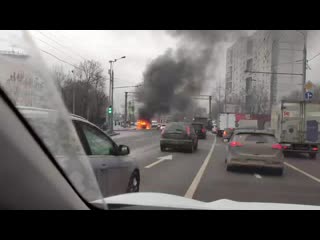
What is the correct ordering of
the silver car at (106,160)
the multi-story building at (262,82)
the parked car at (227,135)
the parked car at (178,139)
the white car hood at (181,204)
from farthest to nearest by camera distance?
the multi-story building at (262,82), the parked car at (178,139), the parked car at (227,135), the silver car at (106,160), the white car hood at (181,204)

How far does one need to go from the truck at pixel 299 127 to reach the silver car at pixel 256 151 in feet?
24.9

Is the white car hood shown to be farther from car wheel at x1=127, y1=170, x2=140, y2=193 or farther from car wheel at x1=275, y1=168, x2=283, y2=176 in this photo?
car wheel at x1=275, y1=168, x2=283, y2=176

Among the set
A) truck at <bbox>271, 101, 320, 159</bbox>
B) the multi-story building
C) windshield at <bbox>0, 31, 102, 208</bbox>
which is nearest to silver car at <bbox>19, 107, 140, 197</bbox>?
windshield at <bbox>0, 31, 102, 208</bbox>

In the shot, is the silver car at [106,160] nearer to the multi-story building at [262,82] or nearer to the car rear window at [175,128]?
the car rear window at [175,128]

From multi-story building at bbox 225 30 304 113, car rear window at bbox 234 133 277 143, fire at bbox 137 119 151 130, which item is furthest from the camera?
fire at bbox 137 119 151 130

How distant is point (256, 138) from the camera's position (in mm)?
11320

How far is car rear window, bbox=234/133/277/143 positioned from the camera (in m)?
11.2

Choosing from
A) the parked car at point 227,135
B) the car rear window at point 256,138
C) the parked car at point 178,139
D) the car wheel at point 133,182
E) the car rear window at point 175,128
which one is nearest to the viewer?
the car wheel at point 133,182

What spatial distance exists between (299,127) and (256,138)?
8.12 metres

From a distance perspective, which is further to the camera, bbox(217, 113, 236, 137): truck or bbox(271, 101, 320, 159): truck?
bbox(217, 113, 236, 137): truck

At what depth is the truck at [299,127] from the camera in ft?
59.6

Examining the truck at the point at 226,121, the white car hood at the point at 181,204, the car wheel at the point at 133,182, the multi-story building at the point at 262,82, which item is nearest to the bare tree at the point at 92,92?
the multi-story building at the point at 262,82
